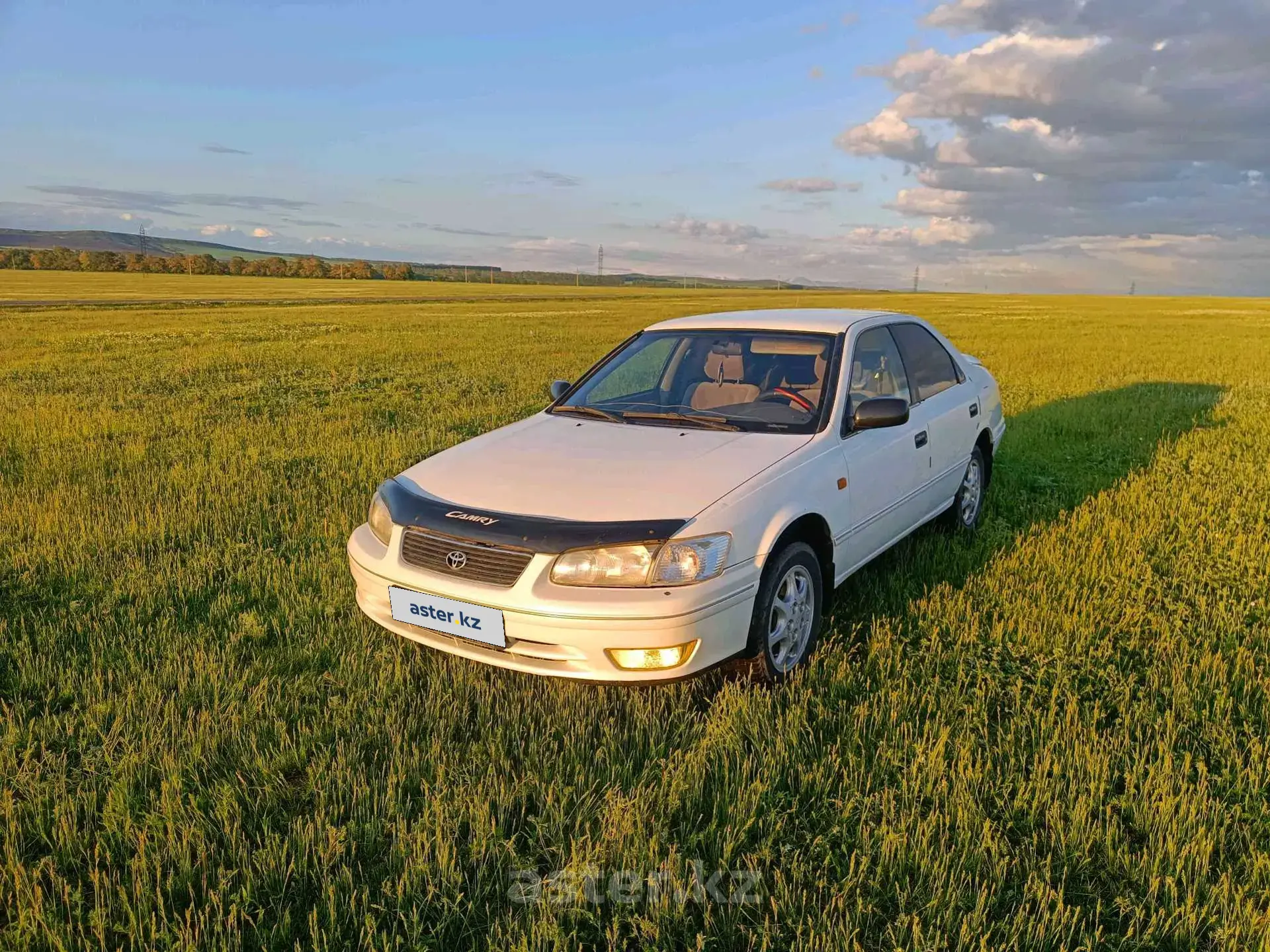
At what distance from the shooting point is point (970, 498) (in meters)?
5.46

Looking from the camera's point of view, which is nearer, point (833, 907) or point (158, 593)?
point (833, 907)

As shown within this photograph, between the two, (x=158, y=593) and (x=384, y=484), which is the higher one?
(x=384, y=484)

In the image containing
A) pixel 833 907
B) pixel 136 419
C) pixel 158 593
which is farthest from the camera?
pixel 136 419

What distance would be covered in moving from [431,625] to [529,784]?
779 millimetres

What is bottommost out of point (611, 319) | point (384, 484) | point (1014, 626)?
point (1014, 626)

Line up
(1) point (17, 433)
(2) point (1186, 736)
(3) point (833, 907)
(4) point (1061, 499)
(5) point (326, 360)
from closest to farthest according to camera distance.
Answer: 1. (3) point (833, 907)
2. (2) point (1186, 736)
3. (4) point (1061, 499)
4. (1) point (17, 433)
5. (5) point (326, 360)

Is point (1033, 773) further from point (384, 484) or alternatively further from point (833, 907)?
point (384, 484)

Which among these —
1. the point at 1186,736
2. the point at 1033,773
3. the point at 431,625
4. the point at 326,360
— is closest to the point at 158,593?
the point at 431,625

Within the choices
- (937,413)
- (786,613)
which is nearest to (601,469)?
(786,613)

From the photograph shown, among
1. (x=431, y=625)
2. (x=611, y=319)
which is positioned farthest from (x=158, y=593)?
(x=611, y=319)

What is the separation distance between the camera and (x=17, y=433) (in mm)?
8445

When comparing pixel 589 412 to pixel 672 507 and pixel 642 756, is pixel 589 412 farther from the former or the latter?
pixel 642 756

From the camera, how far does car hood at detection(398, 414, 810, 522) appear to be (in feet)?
9.84

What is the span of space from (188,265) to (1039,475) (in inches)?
4192
